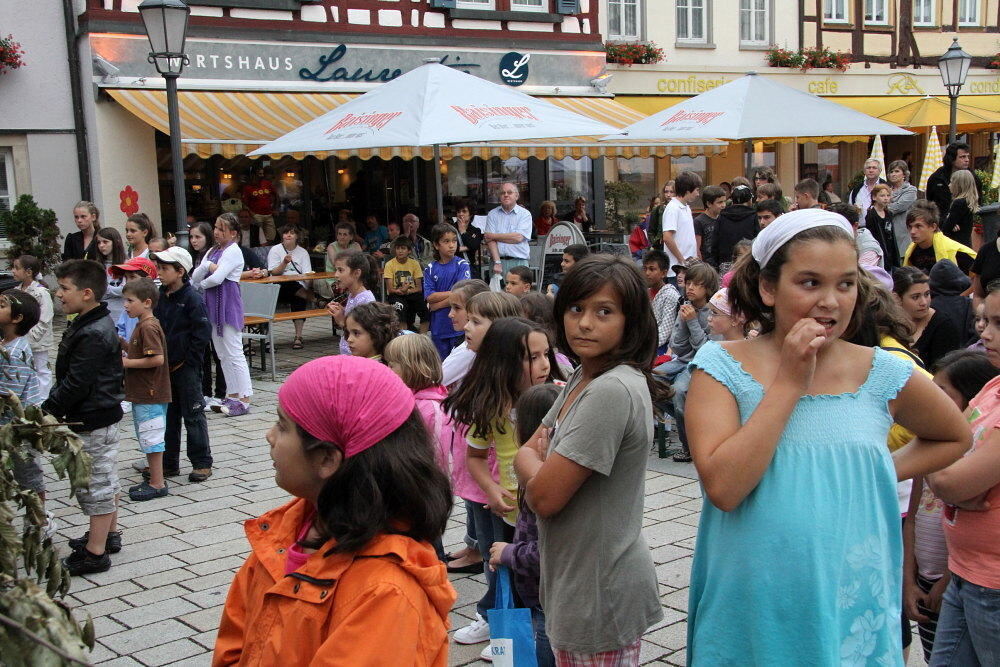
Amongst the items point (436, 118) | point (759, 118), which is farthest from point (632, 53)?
point (436, 118)

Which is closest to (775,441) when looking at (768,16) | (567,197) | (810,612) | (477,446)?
(810,612)

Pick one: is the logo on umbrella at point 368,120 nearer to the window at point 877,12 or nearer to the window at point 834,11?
the window at point 834,11

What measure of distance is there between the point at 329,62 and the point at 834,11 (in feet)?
44.8

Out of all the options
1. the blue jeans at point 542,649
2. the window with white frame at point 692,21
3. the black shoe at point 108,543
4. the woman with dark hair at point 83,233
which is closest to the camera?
the blue jeans at point 542,649

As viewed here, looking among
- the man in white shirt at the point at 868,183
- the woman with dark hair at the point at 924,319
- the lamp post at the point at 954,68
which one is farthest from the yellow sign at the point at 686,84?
the woman with dark hair at the point at 924,319

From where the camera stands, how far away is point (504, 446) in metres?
4.30

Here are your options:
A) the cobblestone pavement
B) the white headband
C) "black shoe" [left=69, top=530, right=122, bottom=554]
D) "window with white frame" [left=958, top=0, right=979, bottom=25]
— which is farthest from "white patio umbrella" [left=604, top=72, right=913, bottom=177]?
"window with white frame" [left=958, top=0, right=979, bottom=25]

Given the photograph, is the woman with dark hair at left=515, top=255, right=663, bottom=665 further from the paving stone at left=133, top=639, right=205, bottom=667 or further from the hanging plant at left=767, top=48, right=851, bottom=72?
the hanging plant at left=767, top=48, right=851, bottom=72

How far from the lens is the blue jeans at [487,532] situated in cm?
445

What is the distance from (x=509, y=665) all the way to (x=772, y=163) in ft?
76.8

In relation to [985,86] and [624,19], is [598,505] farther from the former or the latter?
[985,86]

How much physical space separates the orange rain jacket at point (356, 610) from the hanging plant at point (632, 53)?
2057 cm

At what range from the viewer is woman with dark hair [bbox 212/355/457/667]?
1.96m

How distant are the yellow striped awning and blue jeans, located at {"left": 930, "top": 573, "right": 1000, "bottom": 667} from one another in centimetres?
1159
